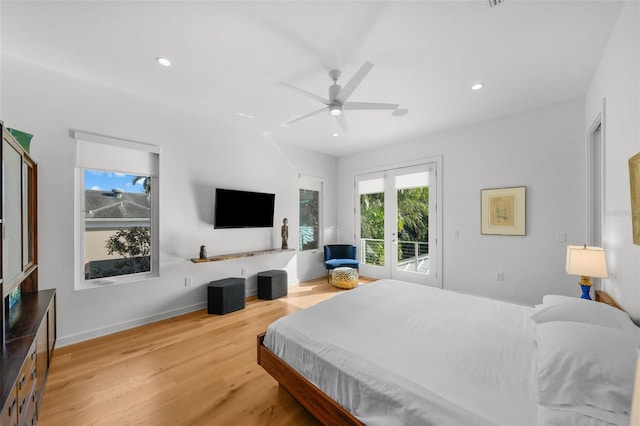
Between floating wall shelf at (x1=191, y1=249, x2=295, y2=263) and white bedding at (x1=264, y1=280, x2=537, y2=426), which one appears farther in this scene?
floating wall shelf at (x1=191, y1=249, x2=295, y2=263)

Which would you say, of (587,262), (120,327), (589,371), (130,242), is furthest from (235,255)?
(587,262)

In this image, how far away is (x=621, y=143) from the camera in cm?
184

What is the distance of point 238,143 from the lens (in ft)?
13.5

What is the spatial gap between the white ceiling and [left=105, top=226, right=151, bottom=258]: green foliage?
174 cm

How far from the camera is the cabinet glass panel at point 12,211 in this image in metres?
1.56

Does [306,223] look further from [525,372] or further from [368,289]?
[525,372]

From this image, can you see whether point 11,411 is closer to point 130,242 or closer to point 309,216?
point 130,242

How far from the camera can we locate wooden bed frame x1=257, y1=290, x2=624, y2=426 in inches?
53.6

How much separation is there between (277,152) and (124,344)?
352cm

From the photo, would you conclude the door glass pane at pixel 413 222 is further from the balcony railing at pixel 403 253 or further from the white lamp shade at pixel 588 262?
the white lamp shade at pixel 588 262

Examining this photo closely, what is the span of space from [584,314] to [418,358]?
113 cm

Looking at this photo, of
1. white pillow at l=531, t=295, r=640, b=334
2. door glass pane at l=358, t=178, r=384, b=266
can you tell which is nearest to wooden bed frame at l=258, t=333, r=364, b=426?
white pillow at l=531, t=295, r=640, b=334

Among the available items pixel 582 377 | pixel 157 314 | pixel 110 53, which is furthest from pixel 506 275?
pixel 110 53

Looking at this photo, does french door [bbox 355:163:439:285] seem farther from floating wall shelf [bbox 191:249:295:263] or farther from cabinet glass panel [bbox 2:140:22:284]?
cabinet glass panel [bbox 2:140:22:284]
